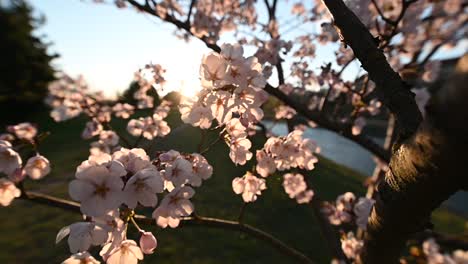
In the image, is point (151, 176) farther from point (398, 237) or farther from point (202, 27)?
point (202, 27)

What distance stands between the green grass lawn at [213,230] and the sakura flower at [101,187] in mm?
2419

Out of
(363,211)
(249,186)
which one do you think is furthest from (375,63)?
(363,211)

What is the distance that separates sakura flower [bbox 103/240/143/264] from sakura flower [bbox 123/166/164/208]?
316 mm

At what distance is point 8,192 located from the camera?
1916 millimetres

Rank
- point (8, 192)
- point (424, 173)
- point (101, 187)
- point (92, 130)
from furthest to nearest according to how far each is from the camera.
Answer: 1. point (92, 130)
2. point (8, 192)
3. point (101, 187)
4. point (424, 173)

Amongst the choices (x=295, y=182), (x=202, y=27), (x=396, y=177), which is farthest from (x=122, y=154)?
(x=202, y=27)

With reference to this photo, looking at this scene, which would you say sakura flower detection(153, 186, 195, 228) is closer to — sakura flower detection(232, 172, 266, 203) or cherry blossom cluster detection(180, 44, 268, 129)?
cherry blossom cluster detection(180, 44, 268, 129)

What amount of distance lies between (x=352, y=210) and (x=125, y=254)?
277 centimetres

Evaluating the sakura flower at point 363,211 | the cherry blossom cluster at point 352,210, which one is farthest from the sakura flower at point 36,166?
the sakura flower at point 363,211

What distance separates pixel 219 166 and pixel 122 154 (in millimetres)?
9472

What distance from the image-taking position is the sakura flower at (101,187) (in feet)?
3.54

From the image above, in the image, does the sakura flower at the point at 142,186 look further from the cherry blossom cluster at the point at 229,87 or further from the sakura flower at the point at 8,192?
the sakura flower at the point at 8,192

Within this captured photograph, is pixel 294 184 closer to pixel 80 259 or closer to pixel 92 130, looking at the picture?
pixel 92 130

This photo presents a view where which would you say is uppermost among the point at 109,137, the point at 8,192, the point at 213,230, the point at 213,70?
the point at 213,70
